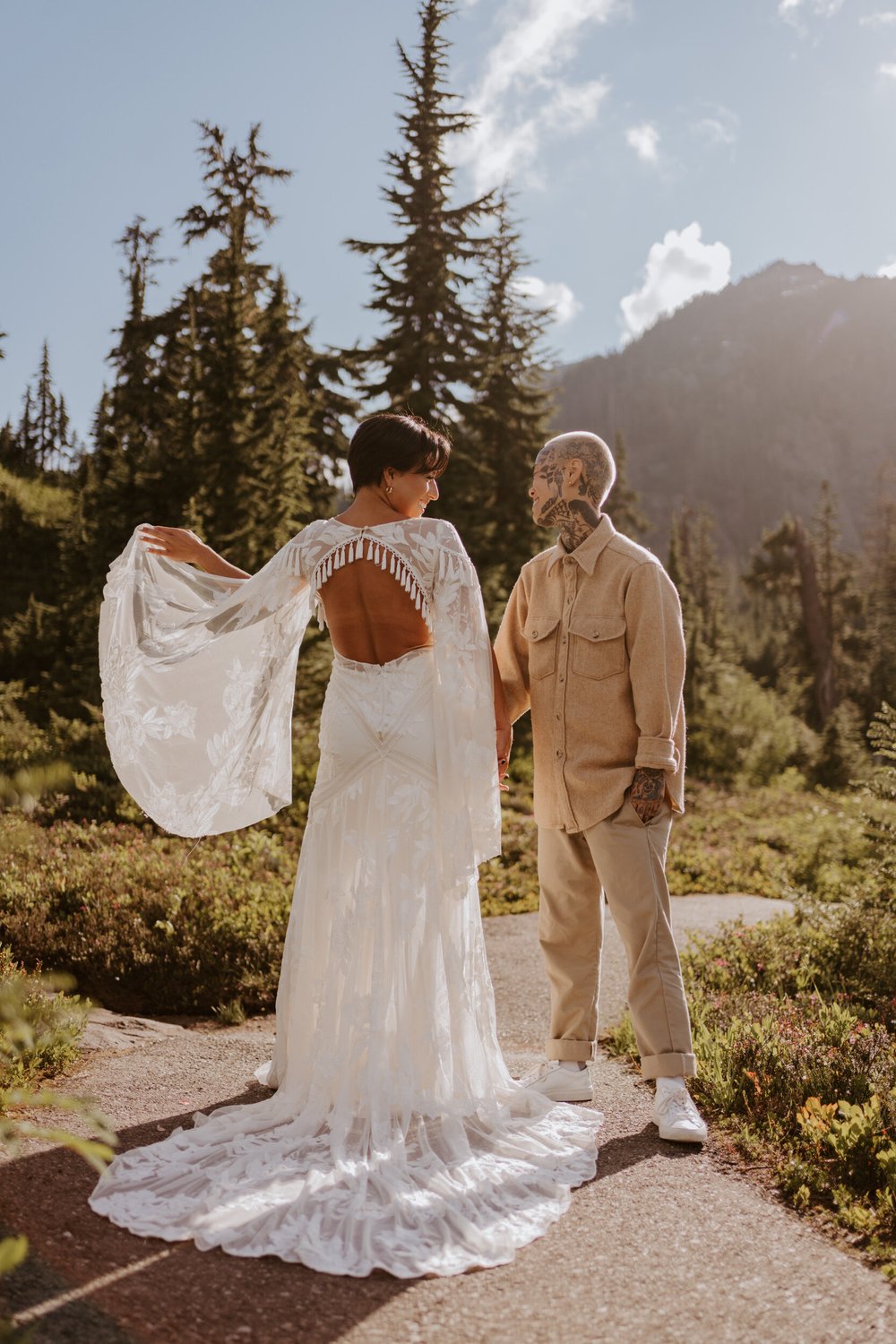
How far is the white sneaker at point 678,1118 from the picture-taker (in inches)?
142

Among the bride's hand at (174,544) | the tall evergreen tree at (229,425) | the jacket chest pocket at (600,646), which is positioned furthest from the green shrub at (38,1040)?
the tall evergreen tree at (229,425)

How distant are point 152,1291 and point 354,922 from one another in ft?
4.86

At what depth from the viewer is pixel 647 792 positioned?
3939 mm

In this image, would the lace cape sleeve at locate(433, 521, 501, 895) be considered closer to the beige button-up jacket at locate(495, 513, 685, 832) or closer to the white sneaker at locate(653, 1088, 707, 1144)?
the beige button-up jacket at locate(495, 513, 685, 832)

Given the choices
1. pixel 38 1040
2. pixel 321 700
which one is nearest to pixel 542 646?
pixel 38 1040

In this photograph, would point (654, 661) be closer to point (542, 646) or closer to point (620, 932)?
point (542, 646)

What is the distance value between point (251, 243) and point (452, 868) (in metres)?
21.5

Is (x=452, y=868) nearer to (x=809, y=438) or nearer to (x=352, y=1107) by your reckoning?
(x=352, y=1107)

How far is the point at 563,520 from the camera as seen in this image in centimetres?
427

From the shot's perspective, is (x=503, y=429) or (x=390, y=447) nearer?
(x=390, y=447)

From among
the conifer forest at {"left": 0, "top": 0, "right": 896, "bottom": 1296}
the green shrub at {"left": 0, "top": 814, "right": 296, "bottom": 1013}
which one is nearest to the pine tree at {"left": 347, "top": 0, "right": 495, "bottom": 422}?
the conifer forest at {"left": 0, "top": 0, "right": 896, "bottom": 1296}

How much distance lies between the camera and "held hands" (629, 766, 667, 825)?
394 centimetres

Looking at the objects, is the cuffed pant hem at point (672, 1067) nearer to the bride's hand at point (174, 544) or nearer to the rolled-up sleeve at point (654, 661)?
the rolled-up sleeve at point (654, 661)

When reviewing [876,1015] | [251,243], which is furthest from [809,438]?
[876,1015]
